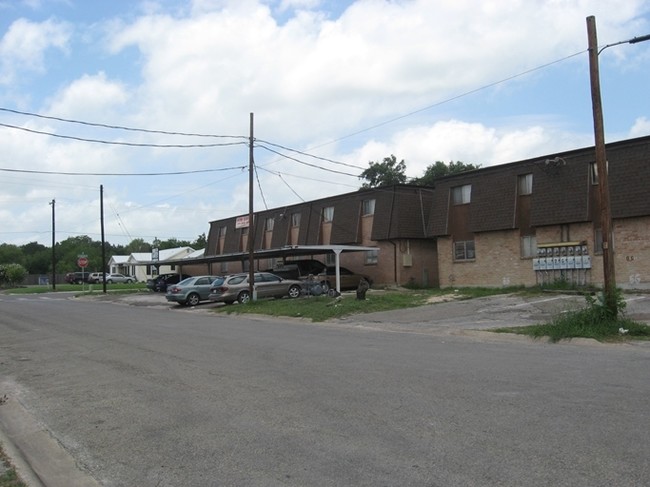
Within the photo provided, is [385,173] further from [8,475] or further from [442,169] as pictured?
[8,475]

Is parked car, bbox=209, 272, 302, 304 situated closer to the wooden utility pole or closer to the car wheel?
the car wheel

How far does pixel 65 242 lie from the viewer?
15688 centimetres

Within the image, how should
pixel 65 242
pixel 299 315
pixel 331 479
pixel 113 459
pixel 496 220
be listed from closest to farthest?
1. pixel 331 479
2. pixel 113 459
3. pixel 299 315
4. pixel 496 220
5. pixel 65 242

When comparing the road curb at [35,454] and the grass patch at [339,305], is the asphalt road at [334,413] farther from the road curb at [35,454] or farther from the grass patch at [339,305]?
the grass patch at [339,305]

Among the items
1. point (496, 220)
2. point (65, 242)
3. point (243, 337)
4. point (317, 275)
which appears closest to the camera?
point (243, 337)

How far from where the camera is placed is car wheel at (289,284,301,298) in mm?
30094

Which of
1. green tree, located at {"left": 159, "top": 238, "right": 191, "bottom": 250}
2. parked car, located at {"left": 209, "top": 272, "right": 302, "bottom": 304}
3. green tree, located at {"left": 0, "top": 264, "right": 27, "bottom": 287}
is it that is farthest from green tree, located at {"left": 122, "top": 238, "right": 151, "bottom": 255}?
parked car, located at {"left": 209, "top": 272, "right": 302, "bottom": 304}

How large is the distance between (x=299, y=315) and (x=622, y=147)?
14.0 meters

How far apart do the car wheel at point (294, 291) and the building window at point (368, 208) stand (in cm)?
753

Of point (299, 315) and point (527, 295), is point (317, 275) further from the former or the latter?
point (527, 295)

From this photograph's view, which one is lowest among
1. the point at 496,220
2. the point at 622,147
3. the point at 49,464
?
the point at 49,464

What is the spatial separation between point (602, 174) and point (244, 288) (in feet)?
61.2

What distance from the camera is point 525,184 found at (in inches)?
1058

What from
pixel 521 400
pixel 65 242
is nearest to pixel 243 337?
pixel 521 400
